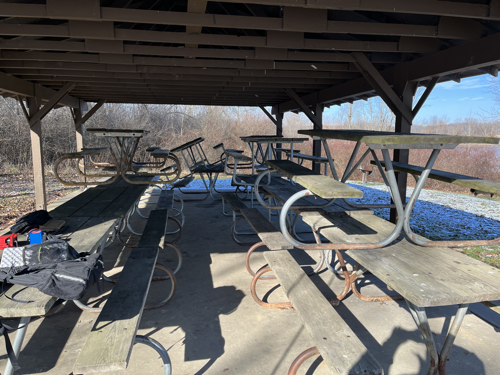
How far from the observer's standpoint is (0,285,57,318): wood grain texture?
59.2 inches

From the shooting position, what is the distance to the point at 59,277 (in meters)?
1.67

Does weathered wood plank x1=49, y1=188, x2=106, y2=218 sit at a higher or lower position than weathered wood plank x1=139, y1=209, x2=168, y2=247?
higher

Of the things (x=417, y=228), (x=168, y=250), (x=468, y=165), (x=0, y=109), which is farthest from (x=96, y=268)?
(x=0, y=109)

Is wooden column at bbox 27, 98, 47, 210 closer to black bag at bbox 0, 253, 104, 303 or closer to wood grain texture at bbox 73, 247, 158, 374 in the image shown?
wood grain texture at bbox 73, 247, 158, 374

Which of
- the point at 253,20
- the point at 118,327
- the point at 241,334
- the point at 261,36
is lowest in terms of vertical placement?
the point at 241,334

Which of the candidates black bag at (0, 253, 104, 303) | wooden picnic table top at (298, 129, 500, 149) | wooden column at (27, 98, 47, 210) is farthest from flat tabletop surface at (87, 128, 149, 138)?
wooden column at (27, 98, 47, 210)

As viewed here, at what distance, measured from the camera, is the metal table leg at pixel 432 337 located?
1.79 m

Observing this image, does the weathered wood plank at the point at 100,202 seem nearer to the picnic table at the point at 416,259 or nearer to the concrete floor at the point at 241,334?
the concrete floor at the point at 241,334

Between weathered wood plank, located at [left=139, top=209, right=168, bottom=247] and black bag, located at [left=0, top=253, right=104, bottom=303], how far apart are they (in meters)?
1.17

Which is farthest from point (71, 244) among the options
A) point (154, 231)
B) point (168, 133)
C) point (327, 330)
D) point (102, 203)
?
point (168, 133)

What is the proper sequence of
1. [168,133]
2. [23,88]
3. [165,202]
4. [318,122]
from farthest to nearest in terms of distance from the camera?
[168,133] < [318,122] < [23,88] < [165,202]

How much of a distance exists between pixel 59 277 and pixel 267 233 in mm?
1756

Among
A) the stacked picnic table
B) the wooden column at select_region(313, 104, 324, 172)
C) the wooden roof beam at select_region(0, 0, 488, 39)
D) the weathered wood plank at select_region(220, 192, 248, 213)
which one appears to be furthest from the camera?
the wooden column at select_region(313, 104, 324, 172)

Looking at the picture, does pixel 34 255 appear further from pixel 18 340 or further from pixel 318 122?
pixel 318 122
